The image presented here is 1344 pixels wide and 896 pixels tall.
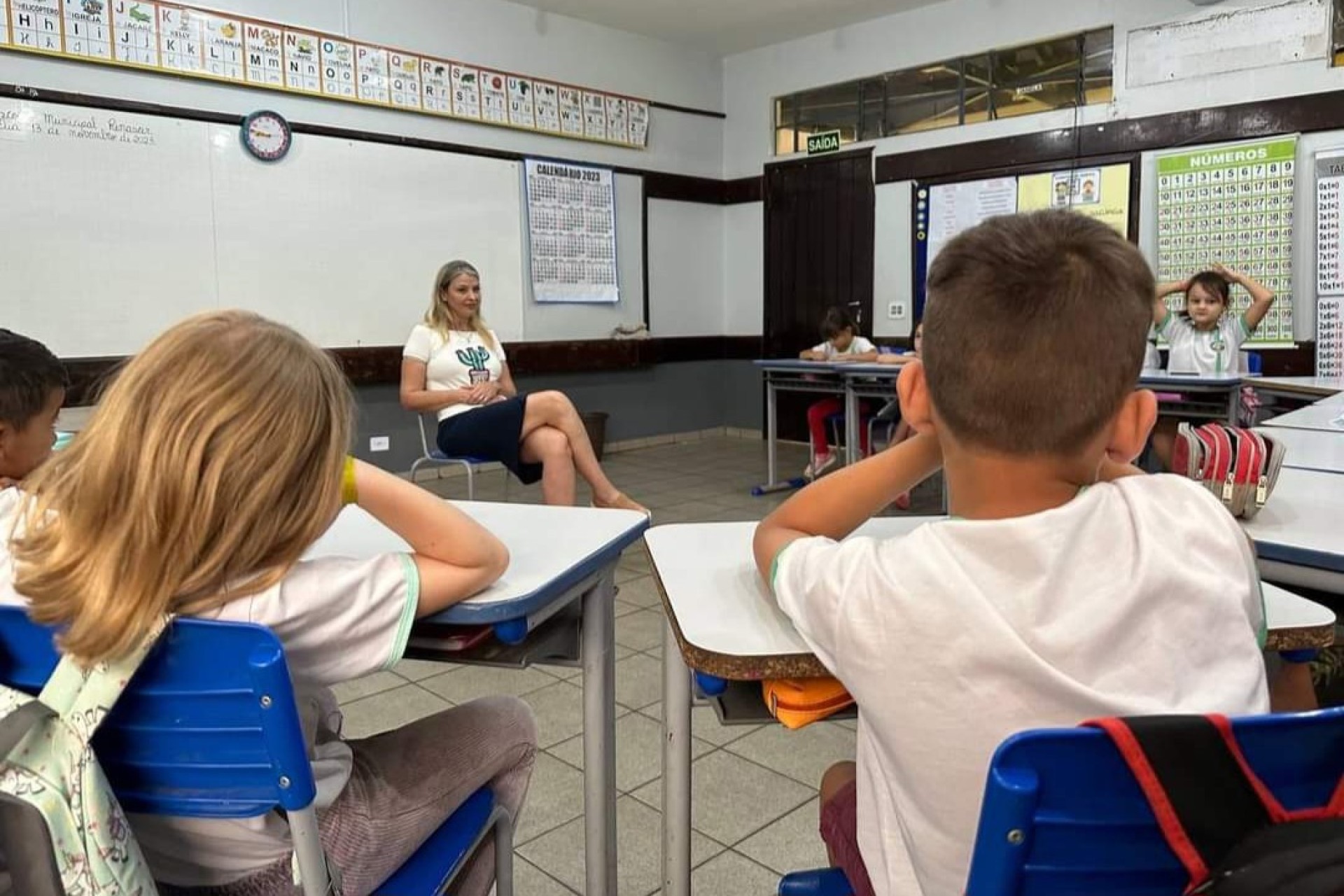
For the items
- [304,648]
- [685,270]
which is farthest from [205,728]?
[685,270]

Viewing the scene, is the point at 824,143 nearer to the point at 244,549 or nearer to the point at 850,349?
the point at 850,349

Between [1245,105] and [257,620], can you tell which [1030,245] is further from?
[1245,105]

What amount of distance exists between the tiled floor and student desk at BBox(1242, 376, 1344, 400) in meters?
2.64

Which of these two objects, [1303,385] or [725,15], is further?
[725,15]

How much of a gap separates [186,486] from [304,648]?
18 cm

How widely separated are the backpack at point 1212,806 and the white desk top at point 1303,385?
3655mm

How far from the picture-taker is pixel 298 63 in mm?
4883

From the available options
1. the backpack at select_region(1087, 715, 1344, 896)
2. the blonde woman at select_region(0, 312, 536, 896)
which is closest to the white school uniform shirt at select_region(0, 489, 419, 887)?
the blonde woman at select_region(0, 312, 536, 896)

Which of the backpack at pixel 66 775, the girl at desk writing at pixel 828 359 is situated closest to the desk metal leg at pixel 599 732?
the backpack at pixel 66 775

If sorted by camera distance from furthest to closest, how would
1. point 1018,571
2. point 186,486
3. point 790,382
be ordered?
point 790,382, point 186,486, point 1018,571

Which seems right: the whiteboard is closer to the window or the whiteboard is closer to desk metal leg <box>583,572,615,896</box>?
the window

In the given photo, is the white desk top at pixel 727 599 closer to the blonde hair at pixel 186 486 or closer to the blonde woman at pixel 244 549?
the blonde woman at pixel 244 549

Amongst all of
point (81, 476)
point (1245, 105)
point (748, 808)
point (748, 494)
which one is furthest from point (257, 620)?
point (1245, 105)

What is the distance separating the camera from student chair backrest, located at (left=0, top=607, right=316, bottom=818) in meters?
0.74
